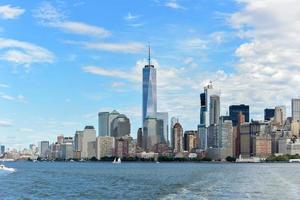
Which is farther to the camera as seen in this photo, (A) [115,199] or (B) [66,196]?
(B) [66,196]

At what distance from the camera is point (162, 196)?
78.8 metres

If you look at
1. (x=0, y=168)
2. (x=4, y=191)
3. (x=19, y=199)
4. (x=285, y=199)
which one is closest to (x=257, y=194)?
(x=285, y=199)

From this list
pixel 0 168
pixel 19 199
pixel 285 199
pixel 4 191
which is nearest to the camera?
pixel 285 199

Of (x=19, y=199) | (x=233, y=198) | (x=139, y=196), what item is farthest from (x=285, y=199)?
(x=19, y=199)

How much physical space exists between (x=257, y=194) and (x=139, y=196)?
14.7 meters

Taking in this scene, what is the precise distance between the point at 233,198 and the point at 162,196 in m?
9.57

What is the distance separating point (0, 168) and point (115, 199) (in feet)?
380

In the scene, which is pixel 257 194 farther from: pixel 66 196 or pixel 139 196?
pixel 66 196

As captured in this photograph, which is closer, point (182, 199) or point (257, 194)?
point (182, 199)

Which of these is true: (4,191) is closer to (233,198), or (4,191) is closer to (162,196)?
(162,196)

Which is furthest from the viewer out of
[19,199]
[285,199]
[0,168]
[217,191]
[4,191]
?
[0,168]

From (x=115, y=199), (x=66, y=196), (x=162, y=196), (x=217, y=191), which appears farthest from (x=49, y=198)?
(x=217, y=191)

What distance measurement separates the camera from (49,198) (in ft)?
264

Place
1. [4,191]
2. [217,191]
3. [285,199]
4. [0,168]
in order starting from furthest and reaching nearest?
[0,168] → [4,191] → [217,191] → [285,199]
